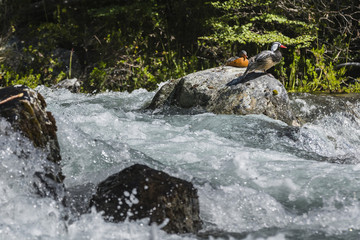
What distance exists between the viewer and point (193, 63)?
30.4 ft

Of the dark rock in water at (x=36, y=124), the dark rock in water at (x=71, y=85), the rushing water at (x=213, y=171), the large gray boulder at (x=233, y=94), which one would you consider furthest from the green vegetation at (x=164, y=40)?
the dark rock in water at (x=36, y=124)

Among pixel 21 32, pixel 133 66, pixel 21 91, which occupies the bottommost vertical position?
pixel 133 66

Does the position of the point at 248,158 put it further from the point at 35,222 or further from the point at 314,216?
the point at 35,222

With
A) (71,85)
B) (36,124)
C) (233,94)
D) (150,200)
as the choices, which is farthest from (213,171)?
(71,85)

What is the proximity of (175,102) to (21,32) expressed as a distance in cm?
553

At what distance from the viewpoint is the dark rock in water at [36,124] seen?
8.59 feet

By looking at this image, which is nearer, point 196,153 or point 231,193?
point 231,193

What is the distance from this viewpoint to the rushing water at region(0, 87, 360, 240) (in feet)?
8.10

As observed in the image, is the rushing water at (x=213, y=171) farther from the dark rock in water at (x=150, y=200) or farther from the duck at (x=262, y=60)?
the duck at (x=262, y=60)

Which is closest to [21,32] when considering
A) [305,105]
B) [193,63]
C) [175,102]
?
[193,63]

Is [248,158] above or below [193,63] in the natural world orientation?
above

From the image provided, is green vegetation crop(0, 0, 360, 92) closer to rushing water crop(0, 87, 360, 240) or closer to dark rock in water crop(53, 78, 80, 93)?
dark rock in water crop(53, 78, 80, 93)

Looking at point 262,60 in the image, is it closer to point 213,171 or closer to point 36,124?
point 213,171

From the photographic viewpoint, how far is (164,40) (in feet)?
33.2
